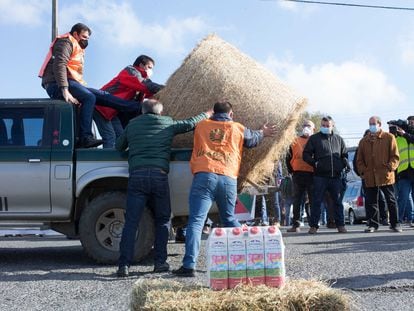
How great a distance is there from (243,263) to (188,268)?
1.68m

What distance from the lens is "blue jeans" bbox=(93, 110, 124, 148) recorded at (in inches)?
306

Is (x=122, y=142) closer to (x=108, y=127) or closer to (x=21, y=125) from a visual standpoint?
(x=108, y=127)

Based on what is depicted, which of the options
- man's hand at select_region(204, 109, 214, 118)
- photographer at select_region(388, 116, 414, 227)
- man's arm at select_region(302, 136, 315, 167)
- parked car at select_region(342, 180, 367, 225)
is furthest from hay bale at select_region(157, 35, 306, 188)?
parked car at select_region(342, 180, 367, 225)

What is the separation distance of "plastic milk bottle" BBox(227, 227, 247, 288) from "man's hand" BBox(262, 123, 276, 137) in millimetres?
2528

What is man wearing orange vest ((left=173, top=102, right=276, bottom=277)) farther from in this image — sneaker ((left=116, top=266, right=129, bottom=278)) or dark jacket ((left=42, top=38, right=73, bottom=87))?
dark jacket ((left=42, top=38, right=73, bottom=87))

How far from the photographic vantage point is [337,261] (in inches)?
269

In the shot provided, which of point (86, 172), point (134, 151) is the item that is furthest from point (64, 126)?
point (134, 151)

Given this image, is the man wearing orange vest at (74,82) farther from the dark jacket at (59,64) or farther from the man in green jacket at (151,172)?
the man in green jacket at (151,172)

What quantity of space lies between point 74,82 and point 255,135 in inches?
92.5

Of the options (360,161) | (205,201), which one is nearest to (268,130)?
(205,201)

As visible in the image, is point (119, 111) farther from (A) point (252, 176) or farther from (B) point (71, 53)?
(A) point (252, 176)

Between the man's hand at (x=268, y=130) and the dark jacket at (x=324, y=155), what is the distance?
340 cm

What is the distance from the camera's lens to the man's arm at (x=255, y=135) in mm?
6719

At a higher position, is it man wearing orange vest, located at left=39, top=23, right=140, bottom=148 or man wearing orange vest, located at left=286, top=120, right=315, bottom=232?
man wearing orange vest, located at left=39, top=23, right=140, bottom=148
